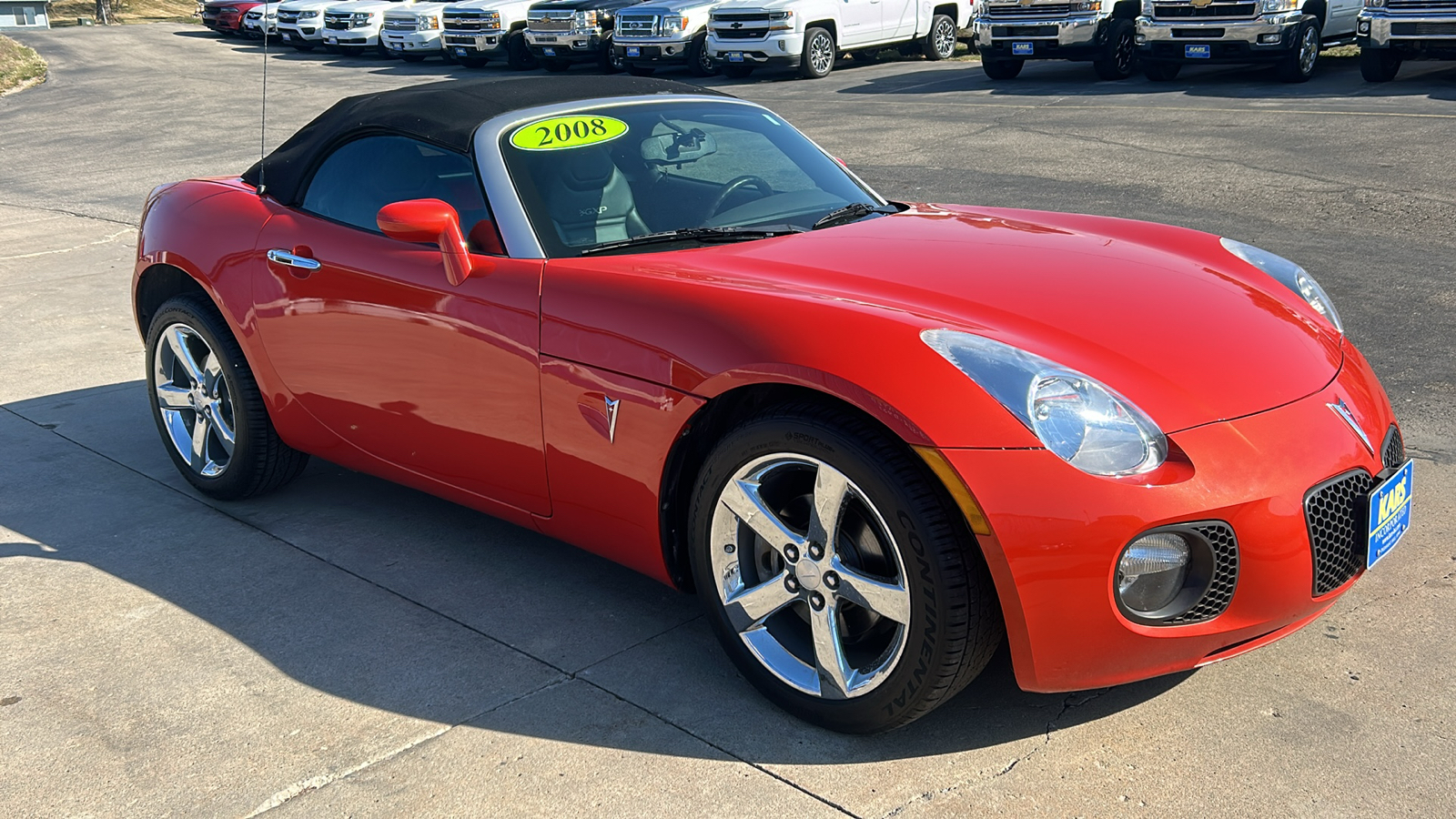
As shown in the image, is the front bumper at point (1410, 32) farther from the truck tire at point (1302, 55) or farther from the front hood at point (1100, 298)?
the front hood at point (1100, 298)

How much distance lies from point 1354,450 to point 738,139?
6.98 ft

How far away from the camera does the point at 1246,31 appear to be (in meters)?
15.3

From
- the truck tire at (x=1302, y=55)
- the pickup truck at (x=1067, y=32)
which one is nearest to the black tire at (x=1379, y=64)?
the truck tire at (x=1302, y=55)

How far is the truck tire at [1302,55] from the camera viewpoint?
602 inches

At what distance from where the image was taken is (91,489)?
4.95 m

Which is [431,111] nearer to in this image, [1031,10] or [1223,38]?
[1223,38]

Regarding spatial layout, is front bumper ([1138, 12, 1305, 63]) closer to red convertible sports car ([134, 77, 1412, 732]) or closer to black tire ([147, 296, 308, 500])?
red convertible sports car ([134, 77, 1412, 732])

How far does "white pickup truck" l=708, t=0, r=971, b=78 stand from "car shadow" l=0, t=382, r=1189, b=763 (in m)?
15.4

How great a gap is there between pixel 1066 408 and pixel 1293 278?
1455mm

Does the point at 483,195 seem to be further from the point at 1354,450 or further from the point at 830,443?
the point at 1354,450

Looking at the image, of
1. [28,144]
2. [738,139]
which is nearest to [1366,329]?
[738,139]

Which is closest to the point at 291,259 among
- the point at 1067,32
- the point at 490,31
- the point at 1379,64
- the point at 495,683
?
the point at 495,683

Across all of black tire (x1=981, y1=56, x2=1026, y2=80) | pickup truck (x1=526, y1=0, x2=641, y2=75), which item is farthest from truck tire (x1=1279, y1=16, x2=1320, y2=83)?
pickup truck (x1=526, y1=0, x2=641, y2=75)

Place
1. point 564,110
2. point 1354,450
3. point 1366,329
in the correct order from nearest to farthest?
1. point 1354,450
2. point 564,110
3. point 1366,329
